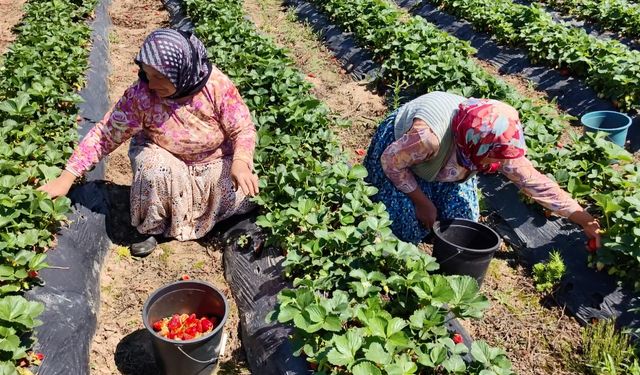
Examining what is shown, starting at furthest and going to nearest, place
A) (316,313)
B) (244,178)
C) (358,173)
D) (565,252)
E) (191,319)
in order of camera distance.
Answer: (565,252) < (358,173) < (244,178) < (191,319) < (316,313)

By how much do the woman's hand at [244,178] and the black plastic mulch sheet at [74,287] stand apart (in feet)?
3.35

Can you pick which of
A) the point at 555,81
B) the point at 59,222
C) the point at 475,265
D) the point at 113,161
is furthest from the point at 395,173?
the point at 555,81

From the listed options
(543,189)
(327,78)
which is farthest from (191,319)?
(327,78)

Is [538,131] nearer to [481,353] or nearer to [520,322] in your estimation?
[520,322]

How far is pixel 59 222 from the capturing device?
3436mm

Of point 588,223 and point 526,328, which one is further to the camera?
point 526,328

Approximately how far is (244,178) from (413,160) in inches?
38.2

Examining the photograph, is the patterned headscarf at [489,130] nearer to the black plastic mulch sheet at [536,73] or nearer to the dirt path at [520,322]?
the dirt path at [520,322]

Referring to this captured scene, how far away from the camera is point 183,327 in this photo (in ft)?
9.14

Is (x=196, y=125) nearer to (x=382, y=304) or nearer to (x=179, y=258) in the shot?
(x=179, y=258)

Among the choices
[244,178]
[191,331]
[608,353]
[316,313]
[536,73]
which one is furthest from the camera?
[536,73]

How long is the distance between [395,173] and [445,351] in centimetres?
129

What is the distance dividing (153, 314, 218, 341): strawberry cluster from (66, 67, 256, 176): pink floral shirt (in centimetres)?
97

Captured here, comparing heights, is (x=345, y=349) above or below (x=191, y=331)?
above
